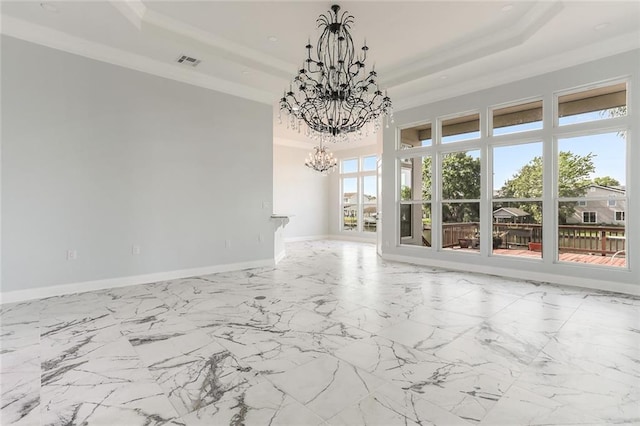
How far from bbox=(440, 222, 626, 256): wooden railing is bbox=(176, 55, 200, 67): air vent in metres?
5.43

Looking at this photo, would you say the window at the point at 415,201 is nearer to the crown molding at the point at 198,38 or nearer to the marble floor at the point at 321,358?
the marble floor at the point at 321,358

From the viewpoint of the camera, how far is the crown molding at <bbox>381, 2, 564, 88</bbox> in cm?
387

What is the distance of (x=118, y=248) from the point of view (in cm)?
459

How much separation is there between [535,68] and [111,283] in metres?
7.17

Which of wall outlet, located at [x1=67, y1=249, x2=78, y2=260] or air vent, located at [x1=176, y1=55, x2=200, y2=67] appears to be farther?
air vent, located at [x1=176, y1=55, x2=200, y2=67]

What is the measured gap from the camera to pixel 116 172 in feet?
15.0

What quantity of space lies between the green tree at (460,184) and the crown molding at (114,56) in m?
3.82

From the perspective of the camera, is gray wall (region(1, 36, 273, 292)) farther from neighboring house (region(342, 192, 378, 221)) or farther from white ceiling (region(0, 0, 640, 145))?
neighboring house (region(342, 192, 378, 221))

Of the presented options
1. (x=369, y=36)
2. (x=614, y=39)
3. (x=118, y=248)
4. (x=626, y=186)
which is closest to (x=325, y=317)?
(x=118, y=248)

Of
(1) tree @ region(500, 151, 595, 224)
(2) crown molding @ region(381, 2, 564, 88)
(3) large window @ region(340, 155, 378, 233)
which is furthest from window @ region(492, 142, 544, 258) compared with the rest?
(3) large window @ region(340, 155, 378, 233)

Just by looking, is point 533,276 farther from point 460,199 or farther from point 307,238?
point 307,238

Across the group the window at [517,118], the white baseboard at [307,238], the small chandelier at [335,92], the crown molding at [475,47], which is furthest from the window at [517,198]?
the white baseboard at [307,238]

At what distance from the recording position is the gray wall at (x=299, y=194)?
35.2ft

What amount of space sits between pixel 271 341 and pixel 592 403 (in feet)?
7.27
